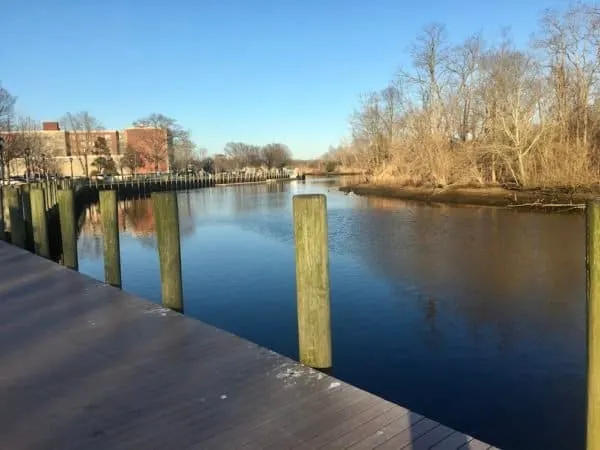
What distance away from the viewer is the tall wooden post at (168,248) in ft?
22.8

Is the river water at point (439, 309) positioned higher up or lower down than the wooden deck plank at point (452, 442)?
lower down

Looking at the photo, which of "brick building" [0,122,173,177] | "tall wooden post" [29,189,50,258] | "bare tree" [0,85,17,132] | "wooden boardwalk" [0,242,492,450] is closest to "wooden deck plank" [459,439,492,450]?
"wooden boardwalk" [0,242,492,450]

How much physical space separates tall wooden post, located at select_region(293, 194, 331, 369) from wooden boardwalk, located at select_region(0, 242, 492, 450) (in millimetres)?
323

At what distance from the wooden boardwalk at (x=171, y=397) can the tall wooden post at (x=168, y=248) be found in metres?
0.95

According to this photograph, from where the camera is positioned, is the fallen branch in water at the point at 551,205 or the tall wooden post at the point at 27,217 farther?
the fallen branch in water at the point at 551,205

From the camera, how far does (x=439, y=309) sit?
9508 mm

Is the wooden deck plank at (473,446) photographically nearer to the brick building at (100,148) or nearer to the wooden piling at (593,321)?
the wooden piling at (593,321)

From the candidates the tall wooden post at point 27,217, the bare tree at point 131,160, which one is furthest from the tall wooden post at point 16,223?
the bare tree at point 131,160

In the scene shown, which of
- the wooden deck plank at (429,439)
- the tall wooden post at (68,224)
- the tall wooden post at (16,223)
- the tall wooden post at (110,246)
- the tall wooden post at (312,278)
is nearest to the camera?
the wooden deck plank at (429,439)

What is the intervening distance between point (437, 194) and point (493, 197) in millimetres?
5479

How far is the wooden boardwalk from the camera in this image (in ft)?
11.1

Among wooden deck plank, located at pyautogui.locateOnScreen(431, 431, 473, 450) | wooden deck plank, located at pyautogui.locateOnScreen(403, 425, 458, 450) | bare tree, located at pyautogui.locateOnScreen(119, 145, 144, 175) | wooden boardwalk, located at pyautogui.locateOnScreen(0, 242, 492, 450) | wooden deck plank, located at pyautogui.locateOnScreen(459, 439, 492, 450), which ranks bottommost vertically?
wooden deck plank, located at pyautogui.locateOnScreen(459, 439, 492, 450)

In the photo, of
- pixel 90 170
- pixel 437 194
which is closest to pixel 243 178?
pixel 90 170

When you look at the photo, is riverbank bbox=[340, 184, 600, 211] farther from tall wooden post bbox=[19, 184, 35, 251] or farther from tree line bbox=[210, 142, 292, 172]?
tree line bbox=[210, 142, 292, 172]
